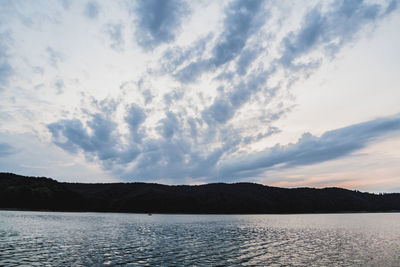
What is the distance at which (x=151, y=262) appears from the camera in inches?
1625

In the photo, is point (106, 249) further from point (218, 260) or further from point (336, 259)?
point (336, 259)

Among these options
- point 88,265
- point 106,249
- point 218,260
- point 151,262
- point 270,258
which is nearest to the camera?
point 88,265

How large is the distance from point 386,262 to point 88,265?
44.9 m

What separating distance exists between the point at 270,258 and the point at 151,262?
1989 cm

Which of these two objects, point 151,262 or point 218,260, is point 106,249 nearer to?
point 151,262

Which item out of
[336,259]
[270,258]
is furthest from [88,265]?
[336,259]

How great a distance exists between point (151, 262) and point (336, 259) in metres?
30.3

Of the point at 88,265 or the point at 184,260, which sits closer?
the point at 88,265

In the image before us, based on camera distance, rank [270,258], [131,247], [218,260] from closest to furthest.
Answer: [218,260]
[270,258]
[131,247]

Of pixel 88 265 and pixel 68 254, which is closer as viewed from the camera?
pixel 88 265

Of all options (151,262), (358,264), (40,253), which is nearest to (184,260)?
(151,262)

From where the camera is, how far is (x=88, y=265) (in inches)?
1503

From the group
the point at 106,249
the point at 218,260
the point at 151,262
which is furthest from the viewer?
the point at 106,249

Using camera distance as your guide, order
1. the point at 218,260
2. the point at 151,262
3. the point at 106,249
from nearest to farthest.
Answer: the point at 151,262 < the point at 218,260 < the point at 106,249
